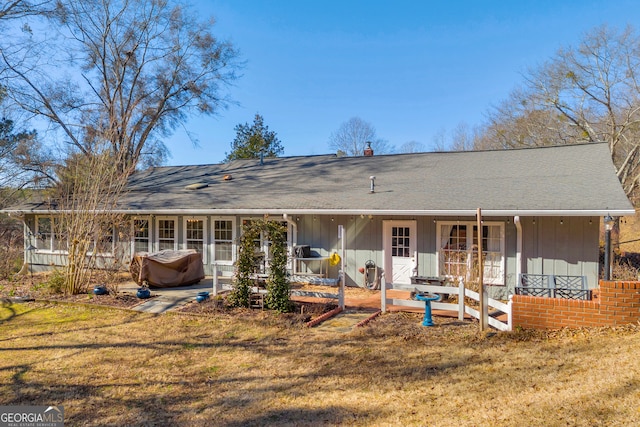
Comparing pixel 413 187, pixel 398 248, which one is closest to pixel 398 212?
pixel 398 248

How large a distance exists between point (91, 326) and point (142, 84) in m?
21.8

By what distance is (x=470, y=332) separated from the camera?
6.50 metres

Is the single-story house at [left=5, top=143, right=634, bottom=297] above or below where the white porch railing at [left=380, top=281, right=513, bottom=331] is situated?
above

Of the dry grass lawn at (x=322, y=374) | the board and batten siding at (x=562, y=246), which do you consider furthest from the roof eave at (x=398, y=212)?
the dry grass lawn at (x=322, y=374)

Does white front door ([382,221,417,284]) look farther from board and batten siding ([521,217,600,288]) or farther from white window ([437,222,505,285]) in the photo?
board and batten siding ([521,217,600,288])

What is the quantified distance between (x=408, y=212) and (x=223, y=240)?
6313 mm

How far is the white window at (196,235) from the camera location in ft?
42.1

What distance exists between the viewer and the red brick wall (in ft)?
20.0

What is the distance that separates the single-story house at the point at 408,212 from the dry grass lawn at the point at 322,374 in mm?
3059

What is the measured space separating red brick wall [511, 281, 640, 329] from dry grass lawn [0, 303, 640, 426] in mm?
225

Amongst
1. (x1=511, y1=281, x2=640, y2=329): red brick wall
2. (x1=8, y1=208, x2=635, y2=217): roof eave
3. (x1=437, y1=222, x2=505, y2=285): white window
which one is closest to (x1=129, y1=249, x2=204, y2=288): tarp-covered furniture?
(x1=8, y1=208, x2=635, y2=217): roof eave

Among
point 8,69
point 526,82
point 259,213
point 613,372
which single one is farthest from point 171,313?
point 526,82

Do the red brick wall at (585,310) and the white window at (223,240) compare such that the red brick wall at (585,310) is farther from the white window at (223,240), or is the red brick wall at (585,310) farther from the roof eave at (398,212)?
the white window at (223,240)

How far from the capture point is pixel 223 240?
1260 centimetres
